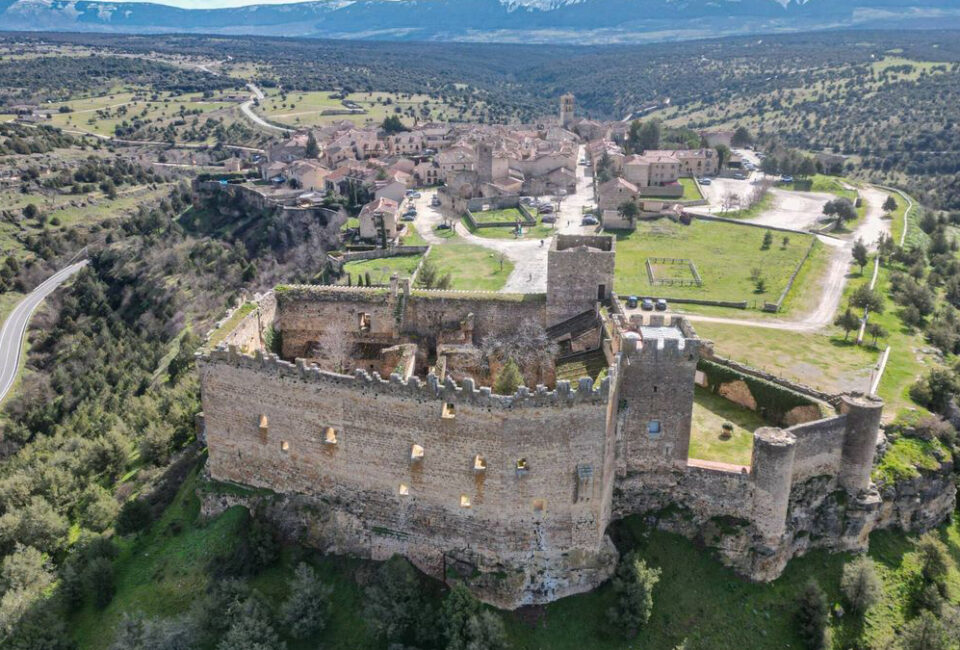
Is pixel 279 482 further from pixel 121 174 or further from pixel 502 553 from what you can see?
pixel 121 174

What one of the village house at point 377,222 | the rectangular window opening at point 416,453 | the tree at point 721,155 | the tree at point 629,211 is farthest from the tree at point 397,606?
the tree at point 721,155

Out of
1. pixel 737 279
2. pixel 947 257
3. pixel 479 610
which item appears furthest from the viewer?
pixel 947 257

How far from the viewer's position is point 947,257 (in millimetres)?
69500

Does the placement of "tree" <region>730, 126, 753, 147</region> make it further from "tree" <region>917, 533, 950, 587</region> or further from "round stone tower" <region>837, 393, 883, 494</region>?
"round stone tower" <region>837, 393, 883, 494</region>

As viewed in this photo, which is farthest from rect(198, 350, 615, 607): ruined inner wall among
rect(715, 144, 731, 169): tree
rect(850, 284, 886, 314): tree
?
rect(715, 144, 731, 169): tree

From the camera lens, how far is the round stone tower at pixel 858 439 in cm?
2805

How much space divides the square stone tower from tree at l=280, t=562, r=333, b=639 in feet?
46.9

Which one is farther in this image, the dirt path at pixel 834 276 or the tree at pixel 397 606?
the dirt path at pixel 834 276

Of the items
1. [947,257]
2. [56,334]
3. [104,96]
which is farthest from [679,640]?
[104,96]

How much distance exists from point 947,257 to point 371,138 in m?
88.5

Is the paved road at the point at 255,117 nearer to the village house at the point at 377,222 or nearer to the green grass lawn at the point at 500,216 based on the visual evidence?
the green grass lawn at the point at 500,216

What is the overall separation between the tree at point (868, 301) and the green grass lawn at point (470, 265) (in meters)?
26.5

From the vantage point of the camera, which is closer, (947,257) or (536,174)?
(947,257)

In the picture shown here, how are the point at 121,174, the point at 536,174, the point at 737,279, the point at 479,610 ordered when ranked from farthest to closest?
the point at 121,174 → the point at 536,174 → the point at 737,279 → the point at 479,610
